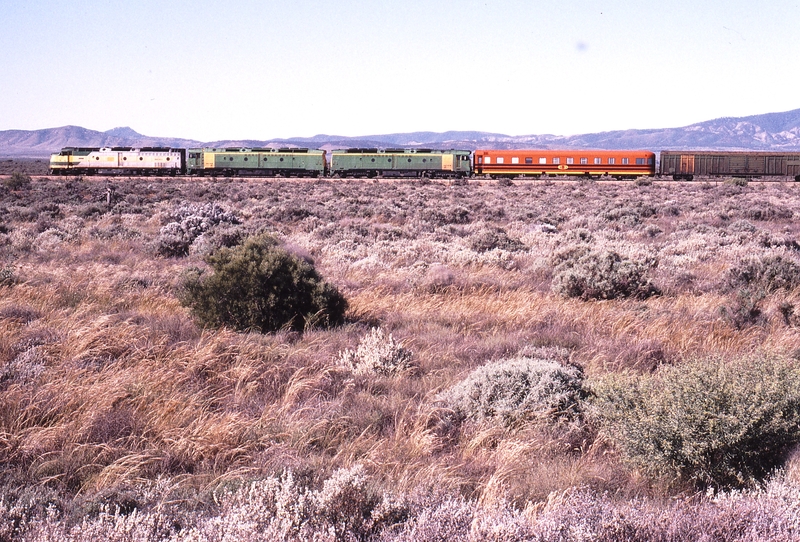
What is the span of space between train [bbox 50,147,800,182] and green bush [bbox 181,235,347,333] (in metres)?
51.0

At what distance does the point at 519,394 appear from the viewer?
16.8 feet

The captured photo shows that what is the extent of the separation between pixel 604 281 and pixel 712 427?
6.12 meters

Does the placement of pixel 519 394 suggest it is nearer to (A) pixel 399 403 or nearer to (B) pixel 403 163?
(A) pixel 399 403

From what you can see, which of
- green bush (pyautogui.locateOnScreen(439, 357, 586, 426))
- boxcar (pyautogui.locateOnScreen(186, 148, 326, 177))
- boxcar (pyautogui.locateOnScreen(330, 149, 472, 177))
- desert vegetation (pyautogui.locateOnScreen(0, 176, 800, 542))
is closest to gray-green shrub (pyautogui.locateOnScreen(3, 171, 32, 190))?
boxcar (pyautogui.locateOnScreen(186, 148, 326, 177))

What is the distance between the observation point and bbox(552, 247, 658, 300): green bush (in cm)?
995

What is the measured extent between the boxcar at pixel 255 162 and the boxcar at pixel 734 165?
3361cm

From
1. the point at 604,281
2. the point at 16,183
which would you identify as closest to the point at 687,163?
the point at 16,183

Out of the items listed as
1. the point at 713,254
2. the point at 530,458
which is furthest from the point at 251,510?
the point at 713,254

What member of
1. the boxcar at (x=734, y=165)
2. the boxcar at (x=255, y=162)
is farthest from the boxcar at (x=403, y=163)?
the boxcar at (x=734, y=165)

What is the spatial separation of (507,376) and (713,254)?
10.8 metres

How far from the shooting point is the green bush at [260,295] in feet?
25.3

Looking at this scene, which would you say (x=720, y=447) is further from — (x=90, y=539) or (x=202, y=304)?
(x=202, y=304)

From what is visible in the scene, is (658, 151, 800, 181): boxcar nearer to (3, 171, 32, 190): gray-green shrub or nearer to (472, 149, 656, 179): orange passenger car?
(472, 149, 656, 179): orange passenger car

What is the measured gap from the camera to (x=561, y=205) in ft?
100
